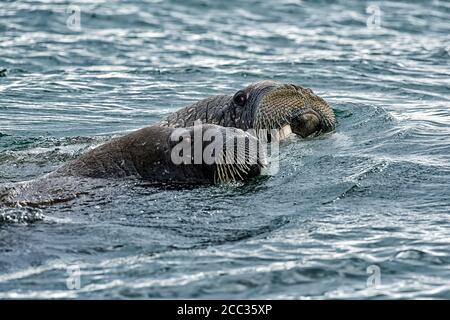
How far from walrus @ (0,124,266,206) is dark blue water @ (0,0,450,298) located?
19 cm

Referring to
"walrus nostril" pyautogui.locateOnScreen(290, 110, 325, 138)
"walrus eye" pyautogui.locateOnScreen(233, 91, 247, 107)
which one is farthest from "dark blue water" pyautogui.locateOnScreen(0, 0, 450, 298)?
"walrus eye" pyautogui.locateOnScreen(233, 91, 247, 107)

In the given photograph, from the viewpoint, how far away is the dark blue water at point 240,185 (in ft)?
21.9

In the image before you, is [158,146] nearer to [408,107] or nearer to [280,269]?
[280,269]

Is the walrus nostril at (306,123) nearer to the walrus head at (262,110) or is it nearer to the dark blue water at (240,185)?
the walrus head at (262,110)

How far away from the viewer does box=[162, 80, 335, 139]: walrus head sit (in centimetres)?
1041

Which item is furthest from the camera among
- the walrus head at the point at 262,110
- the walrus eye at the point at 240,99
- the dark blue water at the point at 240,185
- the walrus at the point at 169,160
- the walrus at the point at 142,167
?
the walrus eye at the point at 240,99

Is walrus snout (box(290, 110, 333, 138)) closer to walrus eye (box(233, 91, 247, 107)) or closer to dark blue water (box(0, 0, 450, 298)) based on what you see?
dark blue water (box(0, 0, 450, 298))

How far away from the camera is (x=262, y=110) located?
408 inches

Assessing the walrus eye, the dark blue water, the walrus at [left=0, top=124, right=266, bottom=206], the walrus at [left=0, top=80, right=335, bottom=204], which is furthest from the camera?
the walrus eye

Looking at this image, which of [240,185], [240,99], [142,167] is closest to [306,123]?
[240,99]

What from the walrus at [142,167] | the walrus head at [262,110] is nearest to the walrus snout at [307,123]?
the walrus head at [262,110]

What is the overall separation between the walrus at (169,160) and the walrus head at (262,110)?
1987 millimetres

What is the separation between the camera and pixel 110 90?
1477 centimetres

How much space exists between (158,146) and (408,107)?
5914mm
